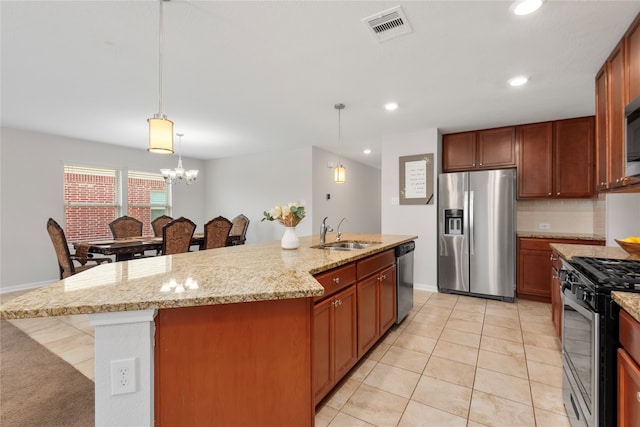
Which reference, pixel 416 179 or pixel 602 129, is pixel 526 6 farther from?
pixel 416 179

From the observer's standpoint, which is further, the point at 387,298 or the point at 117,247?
the point at 117,247

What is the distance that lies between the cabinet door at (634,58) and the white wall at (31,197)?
6.69 meters

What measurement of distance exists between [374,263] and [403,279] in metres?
0.79

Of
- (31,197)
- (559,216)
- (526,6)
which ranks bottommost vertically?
(559,216)

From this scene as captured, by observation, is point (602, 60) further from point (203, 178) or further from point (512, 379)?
point (203, 178)

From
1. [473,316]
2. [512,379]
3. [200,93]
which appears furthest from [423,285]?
[200,93]

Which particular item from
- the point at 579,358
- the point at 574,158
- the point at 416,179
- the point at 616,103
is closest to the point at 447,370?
the point at 579,358

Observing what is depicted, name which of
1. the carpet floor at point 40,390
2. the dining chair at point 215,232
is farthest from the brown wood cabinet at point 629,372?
the dining chair at point 215,232

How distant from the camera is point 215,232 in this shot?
400cm

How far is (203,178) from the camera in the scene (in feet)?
22.5

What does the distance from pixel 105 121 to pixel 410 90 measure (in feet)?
12.8

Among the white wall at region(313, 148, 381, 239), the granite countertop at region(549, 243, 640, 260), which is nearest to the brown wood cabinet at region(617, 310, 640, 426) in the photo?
the granite countertop at region(549, 243, 640, 260)

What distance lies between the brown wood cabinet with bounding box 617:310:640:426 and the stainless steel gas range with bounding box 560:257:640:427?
6cm

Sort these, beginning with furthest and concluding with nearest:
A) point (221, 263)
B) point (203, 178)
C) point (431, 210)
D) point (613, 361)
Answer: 1. point (203, 178)
2. point (431, 210)
3. point (221, 263)
4. point (613, 361)
